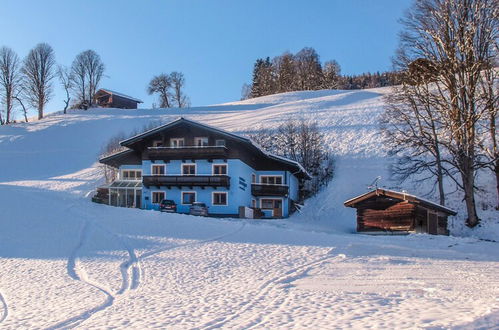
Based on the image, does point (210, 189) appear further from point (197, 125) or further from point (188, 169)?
point (197, 125)

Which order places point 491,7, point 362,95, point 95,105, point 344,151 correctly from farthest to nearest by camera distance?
point 95,105, point 362,95, point 344,151, point 491,7

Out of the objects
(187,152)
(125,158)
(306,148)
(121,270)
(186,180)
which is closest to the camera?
(121,270)

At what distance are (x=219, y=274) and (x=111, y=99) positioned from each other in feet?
294

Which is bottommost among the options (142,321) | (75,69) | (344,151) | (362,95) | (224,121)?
(142,321)

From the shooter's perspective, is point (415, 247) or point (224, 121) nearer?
point (415, 247)

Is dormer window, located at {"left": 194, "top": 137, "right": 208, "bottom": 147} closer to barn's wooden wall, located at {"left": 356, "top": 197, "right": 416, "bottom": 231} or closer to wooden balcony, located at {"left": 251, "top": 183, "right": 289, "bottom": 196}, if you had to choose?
wooden balcony, located at {"left": 251, "top": 183, "right": 289, "bottom": 196}

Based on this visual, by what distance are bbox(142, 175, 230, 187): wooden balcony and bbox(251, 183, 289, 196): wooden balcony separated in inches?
194

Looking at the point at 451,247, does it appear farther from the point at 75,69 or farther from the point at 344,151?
the point at 75,69

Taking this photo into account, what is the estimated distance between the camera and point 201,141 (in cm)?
4281

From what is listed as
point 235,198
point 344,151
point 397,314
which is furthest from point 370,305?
point 344,151

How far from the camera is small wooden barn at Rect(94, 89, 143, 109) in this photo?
9875 centimetres

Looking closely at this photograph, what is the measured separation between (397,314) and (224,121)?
65.8 metres

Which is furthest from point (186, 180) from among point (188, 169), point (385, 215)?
point (385, 215)

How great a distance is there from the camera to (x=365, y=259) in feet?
56.8
